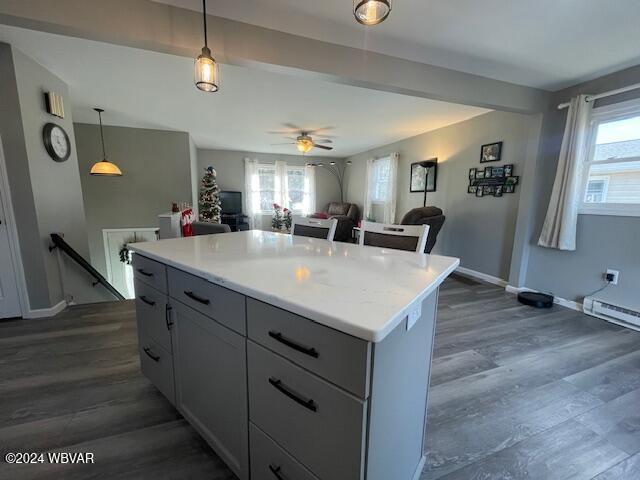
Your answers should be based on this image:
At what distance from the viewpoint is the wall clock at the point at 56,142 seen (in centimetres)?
256

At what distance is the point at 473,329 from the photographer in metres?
2.42

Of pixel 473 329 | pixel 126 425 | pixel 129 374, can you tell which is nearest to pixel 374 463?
pixel 126 425

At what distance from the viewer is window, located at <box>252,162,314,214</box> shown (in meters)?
7.34

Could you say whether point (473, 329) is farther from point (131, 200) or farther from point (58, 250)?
point (131, 200)

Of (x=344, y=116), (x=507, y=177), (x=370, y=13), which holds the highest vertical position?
(x=344, y=116)

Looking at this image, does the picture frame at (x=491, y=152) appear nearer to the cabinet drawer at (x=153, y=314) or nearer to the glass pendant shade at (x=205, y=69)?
the glass pendant shade at (x=205, y=69)

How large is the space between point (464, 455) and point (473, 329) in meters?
1.39

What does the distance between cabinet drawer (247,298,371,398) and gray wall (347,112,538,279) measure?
3.73 meters

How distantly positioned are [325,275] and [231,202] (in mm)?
6357

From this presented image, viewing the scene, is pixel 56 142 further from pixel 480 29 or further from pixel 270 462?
pixel 480 29

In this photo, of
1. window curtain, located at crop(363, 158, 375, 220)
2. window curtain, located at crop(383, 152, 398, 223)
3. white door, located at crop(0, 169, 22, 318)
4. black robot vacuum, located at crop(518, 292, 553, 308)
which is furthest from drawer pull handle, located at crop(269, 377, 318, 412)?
window curtain, located at crop(363, 158, 375, 220)

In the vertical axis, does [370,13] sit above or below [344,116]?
below

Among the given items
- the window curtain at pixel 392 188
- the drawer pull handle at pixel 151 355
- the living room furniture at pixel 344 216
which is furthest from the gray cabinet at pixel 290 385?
the living room furniture at pixel 344 216

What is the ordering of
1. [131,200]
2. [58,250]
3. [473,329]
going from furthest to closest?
[131,200] → [58,250] → [473,329]
